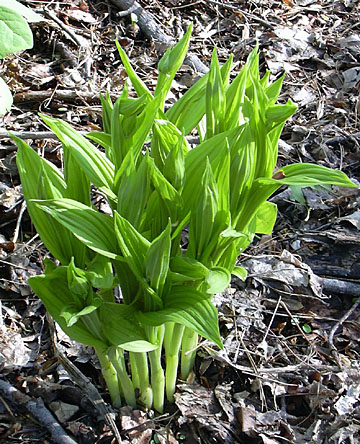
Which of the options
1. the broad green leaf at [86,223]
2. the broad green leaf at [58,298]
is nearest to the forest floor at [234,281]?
the broad green leaf at [58,298]

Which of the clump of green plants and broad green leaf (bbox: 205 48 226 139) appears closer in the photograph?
the clump of green plants

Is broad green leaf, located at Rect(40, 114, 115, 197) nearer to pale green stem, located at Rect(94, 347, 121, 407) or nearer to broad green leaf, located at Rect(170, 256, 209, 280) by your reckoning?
broad green leaf, located at Rect(170, 256, 209, 280)

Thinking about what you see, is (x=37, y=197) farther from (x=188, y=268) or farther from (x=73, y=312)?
(x=188, y=268)

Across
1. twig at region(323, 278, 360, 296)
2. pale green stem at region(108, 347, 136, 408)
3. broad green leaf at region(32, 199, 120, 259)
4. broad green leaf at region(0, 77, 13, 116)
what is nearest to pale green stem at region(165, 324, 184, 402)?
pale green stem at region(108, 347, 136, 408)

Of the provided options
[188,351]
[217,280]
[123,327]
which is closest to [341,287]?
[188,351]

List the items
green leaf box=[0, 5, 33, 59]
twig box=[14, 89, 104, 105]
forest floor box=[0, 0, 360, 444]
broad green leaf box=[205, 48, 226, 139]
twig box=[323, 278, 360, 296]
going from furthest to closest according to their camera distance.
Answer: twig box=[14, 89, 104, 105]
twig box=[323, 278, 360, 296]
forest floor box=[0, 0, 360, 444]
broad green leaf box=[205, 48, 226, 139]
green leaf box=[0, 5, 33, 59]

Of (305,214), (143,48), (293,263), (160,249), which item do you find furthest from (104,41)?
(160,249)

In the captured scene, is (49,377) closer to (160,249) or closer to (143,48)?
(160,249)

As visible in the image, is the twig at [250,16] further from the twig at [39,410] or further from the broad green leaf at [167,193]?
the twig at [39,410]

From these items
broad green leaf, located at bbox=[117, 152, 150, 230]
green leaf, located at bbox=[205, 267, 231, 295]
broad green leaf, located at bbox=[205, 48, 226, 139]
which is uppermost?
broad green leaf, located at bbox=[205, 48, 226, 139]
